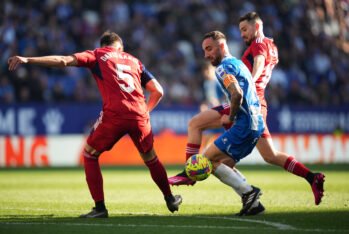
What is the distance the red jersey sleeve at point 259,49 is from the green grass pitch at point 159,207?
2.03m

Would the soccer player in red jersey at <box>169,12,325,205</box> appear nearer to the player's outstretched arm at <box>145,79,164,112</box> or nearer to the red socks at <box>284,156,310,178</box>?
the red socks at <box>284,156,310,178</box>

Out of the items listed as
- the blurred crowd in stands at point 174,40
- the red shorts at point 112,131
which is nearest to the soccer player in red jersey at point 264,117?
the red shorts at point 112,131

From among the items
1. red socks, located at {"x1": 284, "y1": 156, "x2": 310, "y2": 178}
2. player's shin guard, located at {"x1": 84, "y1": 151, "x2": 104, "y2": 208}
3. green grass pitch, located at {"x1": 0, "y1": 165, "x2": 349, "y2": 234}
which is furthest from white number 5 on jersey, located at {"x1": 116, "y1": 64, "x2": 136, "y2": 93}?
red socks, located at {"x1": 284, "y1": 156, "x2": 310, "y2": 178}

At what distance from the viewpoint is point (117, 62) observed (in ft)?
30.2

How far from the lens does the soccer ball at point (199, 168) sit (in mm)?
8773

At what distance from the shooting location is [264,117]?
31.9ft

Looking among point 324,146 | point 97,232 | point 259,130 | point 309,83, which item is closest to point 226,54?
point 259,130

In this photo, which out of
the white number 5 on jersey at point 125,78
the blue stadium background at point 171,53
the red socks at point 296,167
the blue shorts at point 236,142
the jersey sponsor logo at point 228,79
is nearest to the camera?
the jersey sponsor logo at point 228,79

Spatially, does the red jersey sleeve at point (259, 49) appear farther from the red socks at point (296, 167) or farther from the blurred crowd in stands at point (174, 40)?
the blurred crowd in stands at point (174, 40)

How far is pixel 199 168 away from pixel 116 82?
57.1 inches

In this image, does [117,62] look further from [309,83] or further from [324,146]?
[309,83]

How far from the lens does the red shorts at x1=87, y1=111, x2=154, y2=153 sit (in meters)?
9.05

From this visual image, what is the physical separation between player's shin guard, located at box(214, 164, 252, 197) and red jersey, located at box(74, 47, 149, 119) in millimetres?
1128

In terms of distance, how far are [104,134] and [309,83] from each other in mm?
16783
